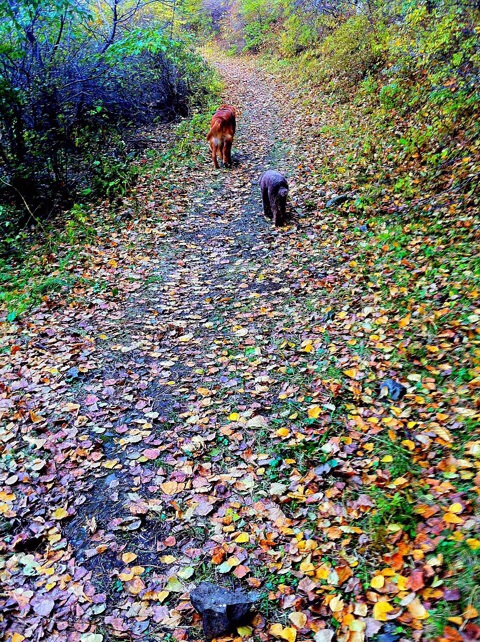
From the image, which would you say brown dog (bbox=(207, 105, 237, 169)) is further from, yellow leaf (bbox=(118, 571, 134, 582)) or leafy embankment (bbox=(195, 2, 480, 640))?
yellow leaf (bbox=(118, 571, 134, 582))

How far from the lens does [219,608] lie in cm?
271

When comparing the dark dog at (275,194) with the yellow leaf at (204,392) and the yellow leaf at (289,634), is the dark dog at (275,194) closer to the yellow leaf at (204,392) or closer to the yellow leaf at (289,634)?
the yellow leaf at (204,392)

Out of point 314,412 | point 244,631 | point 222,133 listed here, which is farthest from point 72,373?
point 222,133

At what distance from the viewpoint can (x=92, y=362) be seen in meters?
5.25

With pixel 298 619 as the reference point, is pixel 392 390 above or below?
above

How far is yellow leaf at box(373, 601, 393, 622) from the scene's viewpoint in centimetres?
257

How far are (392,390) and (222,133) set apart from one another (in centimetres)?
783

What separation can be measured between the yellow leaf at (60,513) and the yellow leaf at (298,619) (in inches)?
75.6

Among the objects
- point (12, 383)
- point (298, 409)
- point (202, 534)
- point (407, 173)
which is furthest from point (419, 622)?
point (407, 173)

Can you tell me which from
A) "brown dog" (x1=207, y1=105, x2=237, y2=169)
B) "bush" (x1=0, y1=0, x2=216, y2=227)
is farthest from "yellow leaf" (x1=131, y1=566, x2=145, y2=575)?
"brown dog" (x1=207, y1=105, x2=237, y2=169)

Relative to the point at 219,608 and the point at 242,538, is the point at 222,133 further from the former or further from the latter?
the point at 219,608

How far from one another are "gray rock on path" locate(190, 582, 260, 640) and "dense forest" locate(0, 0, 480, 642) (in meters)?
0.01

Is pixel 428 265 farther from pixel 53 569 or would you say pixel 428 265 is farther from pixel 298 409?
pixel 53 569

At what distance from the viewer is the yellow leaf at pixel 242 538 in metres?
3.23
